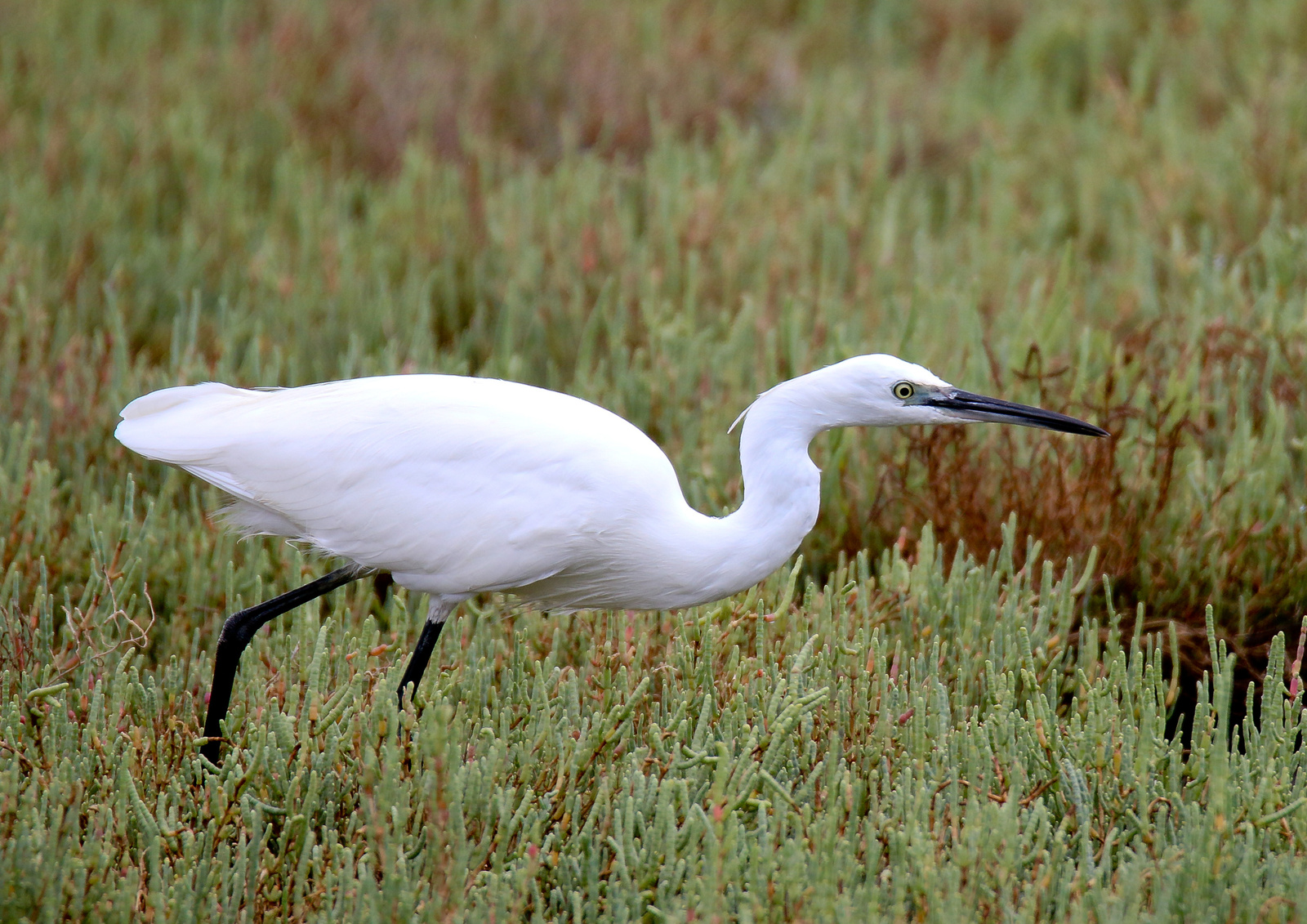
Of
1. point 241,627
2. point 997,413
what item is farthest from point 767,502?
point 241,627

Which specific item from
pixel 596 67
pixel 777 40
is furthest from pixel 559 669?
pixel 777 40

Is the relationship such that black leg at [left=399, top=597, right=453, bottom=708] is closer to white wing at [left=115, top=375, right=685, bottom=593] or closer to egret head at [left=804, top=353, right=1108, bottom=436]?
white wing at [left=115, top=375, right=685, bottom=593]

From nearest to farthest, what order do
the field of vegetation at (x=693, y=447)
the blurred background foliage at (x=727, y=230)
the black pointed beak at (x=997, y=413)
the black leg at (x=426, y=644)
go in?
1. the field of vegetation at (x=693, y=447)
2. the black pointed beak at (x=997, y=413)
3. the black leg at (x=426, y=644)
4. the blurred background foliage at (x=727, y=230)

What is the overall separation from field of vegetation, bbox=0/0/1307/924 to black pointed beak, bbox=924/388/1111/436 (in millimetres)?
412

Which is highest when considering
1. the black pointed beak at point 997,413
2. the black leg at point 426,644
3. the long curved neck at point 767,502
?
the black pointed beak at point 997,413

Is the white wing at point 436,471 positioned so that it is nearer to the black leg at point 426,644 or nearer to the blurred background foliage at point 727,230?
the black leg at point 426,644

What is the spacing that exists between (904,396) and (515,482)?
673 millimetres

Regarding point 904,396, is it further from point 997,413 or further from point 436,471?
point 436,471

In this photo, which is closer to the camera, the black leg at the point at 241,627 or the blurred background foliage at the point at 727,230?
the black leg at the point at 241,627

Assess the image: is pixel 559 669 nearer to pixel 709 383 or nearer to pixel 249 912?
pixel 249 912

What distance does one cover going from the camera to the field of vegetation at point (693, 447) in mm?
1948

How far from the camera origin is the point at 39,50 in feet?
19.4

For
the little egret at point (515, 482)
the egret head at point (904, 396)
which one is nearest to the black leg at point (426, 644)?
the little egret at point (515, 482)

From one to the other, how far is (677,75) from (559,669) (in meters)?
4.39
